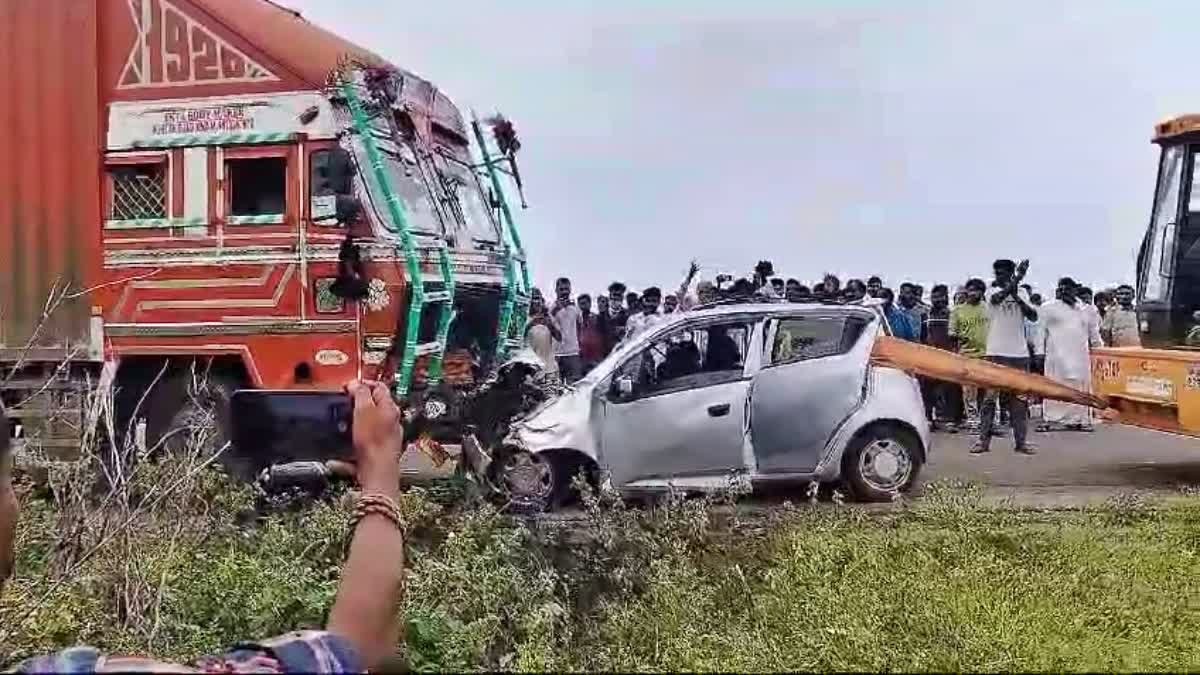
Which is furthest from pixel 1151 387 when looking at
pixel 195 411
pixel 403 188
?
pixel 195 411

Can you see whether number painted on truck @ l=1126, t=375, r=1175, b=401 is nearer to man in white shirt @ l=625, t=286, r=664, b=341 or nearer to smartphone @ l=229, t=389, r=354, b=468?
man in white shirt @ l=625, t=286, r=664, b=341

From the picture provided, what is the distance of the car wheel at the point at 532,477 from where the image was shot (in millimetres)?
8383

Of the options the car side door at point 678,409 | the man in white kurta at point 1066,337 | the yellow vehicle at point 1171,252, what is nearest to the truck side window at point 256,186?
the car side door at point 678,409

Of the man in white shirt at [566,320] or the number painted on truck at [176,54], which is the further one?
the man in white shirt at [566,320]

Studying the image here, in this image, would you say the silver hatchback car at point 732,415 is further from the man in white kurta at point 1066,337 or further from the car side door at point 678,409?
the man in white kurta at point 1066,337

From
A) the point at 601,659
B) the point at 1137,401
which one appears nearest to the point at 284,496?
the point at 601,659

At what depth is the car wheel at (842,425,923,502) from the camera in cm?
911

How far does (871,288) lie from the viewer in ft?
44.1

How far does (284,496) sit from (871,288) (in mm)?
8085

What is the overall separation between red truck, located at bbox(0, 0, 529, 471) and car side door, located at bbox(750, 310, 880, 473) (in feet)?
6.63

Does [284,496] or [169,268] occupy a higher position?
[169,268]

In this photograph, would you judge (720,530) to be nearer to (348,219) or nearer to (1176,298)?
(348,219)

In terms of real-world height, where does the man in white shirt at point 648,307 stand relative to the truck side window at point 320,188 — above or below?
below

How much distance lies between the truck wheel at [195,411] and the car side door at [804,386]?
10.9 ft
